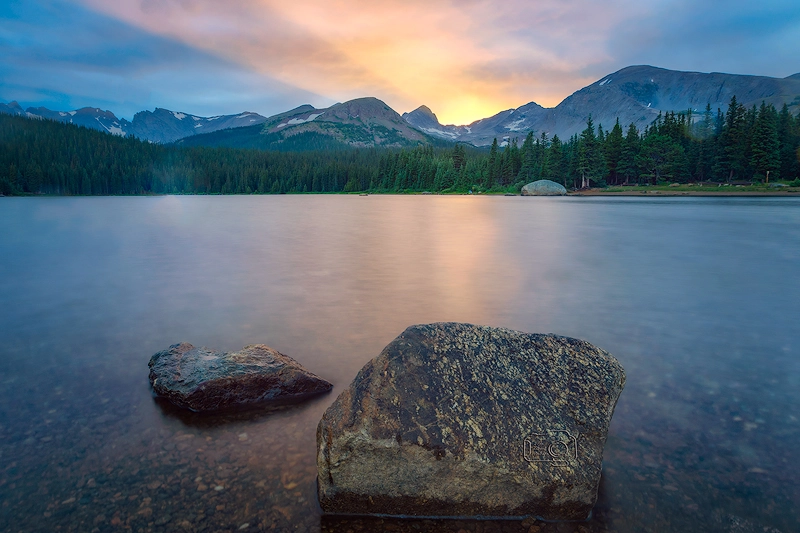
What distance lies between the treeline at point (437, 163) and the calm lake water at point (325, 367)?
285 ft

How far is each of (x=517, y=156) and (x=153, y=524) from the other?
137 m

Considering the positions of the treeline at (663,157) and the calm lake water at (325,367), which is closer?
the calm lake water at (325,367)

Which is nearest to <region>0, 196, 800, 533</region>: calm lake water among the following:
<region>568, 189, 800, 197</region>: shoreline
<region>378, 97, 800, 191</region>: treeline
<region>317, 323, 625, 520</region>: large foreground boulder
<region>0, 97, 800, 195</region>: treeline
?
<region>317, 323, 625, 520</region>: large foreground boulder

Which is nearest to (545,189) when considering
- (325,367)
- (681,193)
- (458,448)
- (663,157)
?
(663,157)

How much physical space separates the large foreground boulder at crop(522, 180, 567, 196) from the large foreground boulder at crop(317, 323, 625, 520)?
360 ft

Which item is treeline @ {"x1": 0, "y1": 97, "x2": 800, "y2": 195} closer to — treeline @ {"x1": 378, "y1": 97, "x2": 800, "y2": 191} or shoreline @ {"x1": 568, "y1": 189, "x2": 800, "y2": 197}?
treeline @ {"x1": 378, "y1": 97, "x2": 800, "y2": 191}

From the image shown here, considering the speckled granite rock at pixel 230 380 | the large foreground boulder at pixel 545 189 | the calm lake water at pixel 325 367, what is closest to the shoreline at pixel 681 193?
the large foreground boulder at pixel 545 189

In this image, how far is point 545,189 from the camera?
108m

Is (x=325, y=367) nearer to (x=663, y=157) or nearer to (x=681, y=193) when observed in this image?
(x=681, y=193)

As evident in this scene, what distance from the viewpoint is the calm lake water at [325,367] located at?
450 cm

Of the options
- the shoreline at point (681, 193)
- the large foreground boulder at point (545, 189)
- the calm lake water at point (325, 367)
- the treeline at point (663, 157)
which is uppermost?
the treeline at point (663, 157)

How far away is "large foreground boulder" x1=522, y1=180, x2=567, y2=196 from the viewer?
352 ft

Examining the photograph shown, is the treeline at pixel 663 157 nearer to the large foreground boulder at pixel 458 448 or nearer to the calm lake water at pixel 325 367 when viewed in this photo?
the calm lake water at pixel 325 367

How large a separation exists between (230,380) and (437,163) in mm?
146322
